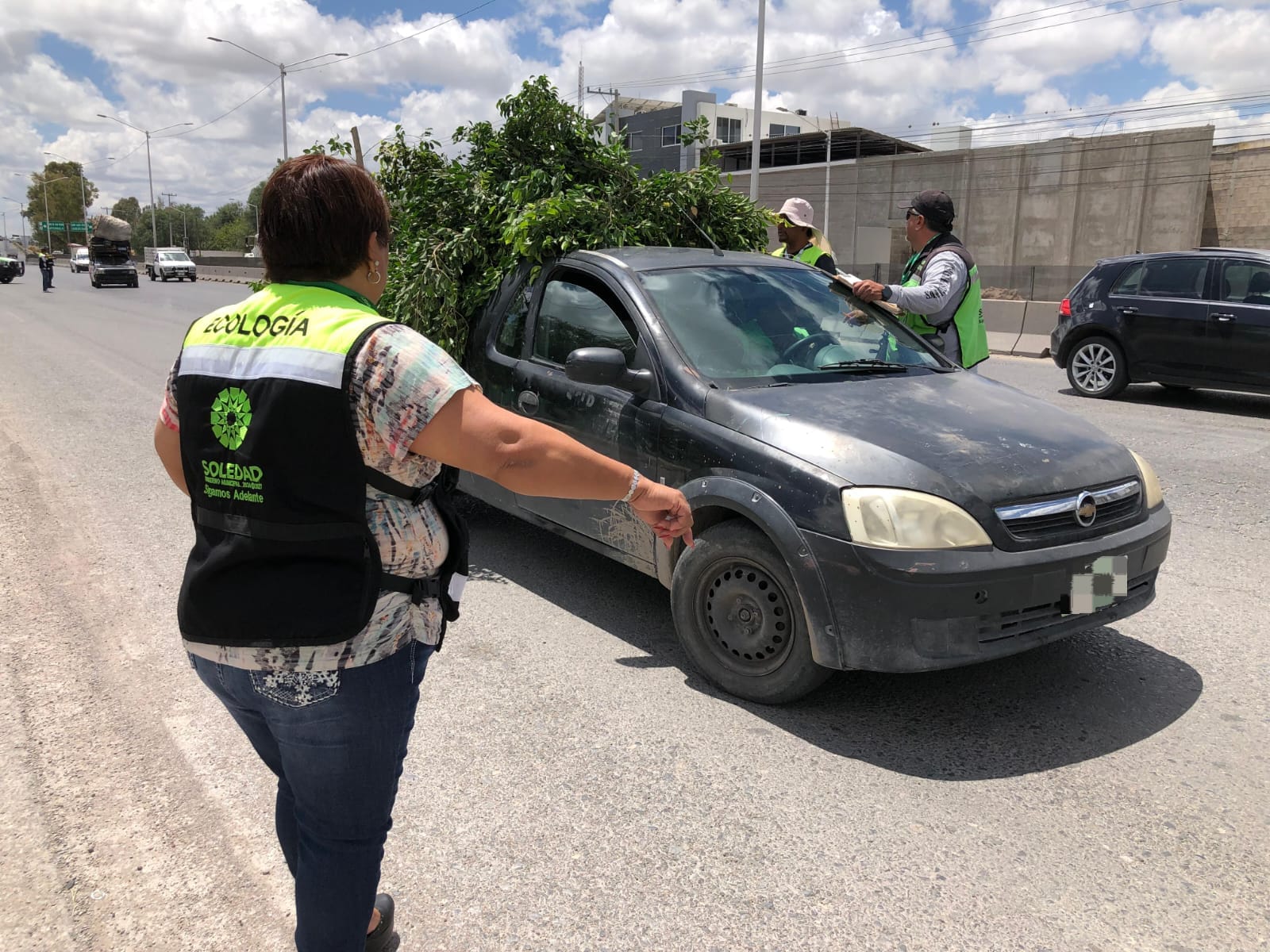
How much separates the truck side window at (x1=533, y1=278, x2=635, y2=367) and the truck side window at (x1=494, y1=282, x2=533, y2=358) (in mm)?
121

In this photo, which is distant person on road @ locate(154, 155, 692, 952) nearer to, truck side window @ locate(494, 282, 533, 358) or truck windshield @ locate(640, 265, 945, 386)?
truck windshield @ locate(640, 265, 945, 386)

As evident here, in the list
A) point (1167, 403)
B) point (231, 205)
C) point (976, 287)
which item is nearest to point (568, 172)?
point (976, 287)

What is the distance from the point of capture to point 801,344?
14.2 feet

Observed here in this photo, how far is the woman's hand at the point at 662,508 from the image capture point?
193 cm

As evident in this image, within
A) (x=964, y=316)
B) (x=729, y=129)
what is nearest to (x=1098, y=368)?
(x=964, y=316)

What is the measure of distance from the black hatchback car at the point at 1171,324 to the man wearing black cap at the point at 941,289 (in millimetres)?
6005

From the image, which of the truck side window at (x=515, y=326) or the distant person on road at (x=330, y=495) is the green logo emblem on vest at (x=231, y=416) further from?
the truck side window at (x=515, y=326)

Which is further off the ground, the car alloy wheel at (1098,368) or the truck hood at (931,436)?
the truck hood at (931,436)

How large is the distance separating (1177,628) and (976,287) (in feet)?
6.77

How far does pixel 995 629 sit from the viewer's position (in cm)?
319

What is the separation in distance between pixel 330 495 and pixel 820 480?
6.51 feet

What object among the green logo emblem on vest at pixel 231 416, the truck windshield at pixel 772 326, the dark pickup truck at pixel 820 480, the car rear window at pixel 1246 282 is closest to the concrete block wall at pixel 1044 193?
the car rear window at pixel 1246 282

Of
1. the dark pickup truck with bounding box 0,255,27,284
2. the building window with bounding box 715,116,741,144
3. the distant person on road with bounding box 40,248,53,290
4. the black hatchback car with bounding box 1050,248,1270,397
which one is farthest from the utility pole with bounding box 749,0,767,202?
the building window with bounding box 715,116,741,144

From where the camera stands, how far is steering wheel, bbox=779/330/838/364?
4.20 metres
